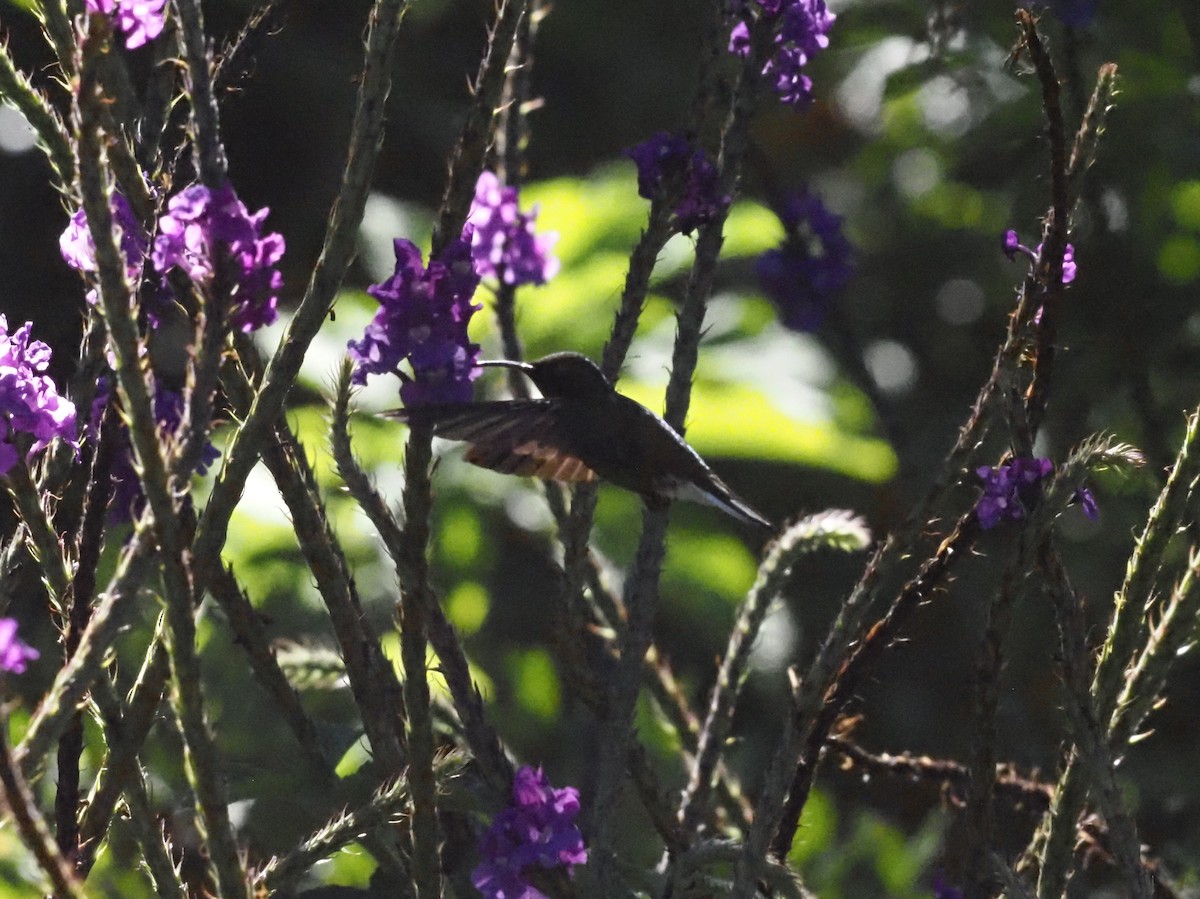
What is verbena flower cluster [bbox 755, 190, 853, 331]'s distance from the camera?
285 cm

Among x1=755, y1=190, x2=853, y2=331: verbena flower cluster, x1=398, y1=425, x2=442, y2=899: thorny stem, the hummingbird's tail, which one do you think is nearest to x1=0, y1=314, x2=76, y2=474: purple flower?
x1=398, y1=425, x2=442, y2=899: thorny stem

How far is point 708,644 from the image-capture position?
369 centimetres

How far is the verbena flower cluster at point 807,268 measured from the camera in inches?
112

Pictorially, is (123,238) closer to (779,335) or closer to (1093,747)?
(1093,747)

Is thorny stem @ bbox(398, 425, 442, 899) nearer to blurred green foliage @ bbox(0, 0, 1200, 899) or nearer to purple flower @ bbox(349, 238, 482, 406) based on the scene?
purple flower @ bbox(349, 238, 482, 406)

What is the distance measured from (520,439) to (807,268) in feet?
4.07

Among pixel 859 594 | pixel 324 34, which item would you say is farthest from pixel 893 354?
pixel 859 594

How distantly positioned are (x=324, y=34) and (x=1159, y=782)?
13.0 ft

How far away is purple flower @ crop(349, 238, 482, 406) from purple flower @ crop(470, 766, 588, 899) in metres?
0.39

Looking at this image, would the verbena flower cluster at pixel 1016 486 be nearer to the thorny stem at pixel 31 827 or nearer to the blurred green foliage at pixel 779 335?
the blurred green foliage at pixel 779 335

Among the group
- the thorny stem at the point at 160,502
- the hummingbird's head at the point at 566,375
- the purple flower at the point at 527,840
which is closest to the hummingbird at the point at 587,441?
the hummingbird's head at the point at 566,375

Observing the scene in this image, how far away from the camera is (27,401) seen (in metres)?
1.28

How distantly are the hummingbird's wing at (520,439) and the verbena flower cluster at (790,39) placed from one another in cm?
47

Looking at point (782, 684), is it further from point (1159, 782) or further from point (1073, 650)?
point (1073, 650)
